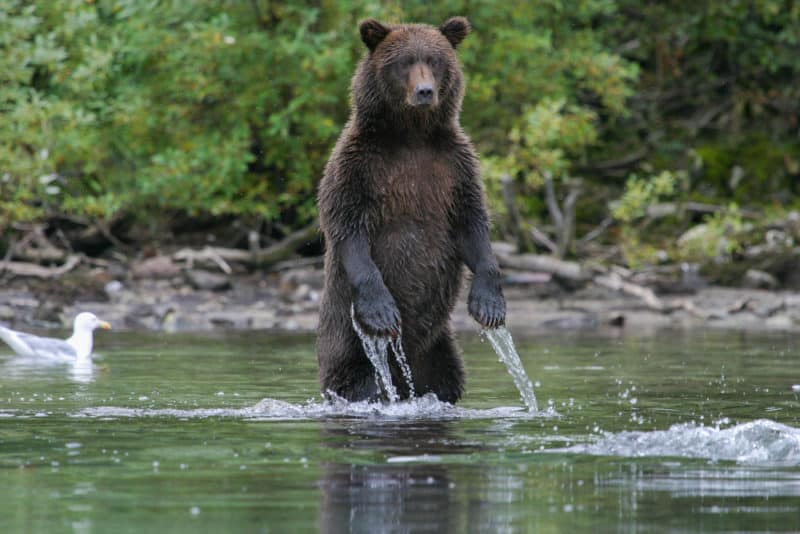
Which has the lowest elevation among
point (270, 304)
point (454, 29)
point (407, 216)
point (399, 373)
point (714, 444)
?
point (714, 444)

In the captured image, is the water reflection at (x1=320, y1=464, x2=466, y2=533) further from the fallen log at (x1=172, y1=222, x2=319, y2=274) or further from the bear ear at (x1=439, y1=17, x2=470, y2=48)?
the fallen log at (x1=172, y1=222, x2=319, y2=274)

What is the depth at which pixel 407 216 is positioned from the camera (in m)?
7.13

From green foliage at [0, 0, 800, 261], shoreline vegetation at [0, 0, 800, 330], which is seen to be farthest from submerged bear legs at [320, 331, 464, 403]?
green foliage at [0, 0, 800, 261]

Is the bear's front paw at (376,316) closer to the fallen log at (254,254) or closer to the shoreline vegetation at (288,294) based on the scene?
the shoreline vegetation at (288,294)

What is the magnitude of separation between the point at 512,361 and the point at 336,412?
3.14 ft

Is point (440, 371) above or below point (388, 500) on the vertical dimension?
above

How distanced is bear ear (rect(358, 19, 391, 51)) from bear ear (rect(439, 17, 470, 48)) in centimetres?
29

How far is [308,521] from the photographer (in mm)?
4059

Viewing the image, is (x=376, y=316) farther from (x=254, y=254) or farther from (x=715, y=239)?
(x=254, y=254)

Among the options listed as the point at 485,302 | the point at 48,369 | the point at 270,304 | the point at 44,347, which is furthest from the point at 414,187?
the point at 270,304

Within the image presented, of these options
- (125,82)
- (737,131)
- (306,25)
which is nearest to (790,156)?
(737,131)

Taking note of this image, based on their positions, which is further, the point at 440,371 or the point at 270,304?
the point at 270,304

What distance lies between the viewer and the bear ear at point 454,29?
729cm

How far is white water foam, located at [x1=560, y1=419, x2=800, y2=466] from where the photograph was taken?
5.24 m
